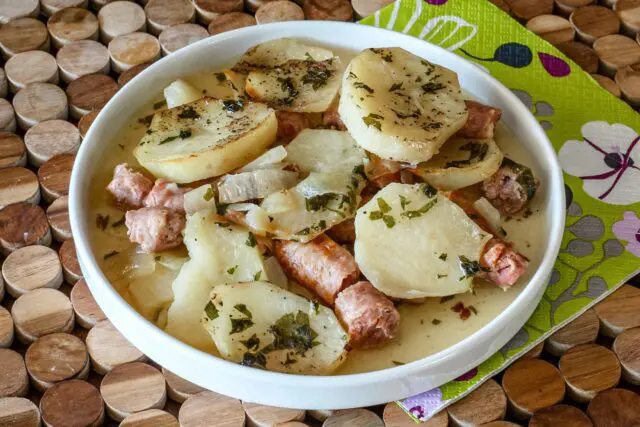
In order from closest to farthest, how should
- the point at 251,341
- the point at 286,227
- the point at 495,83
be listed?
1. the point at 251,341
2. the point at 286,227
3. the point at 495,83

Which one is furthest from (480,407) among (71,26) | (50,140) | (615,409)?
(71,26)

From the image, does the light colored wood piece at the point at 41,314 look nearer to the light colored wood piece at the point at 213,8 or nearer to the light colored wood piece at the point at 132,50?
the light colored wood piece at the point at 132,50

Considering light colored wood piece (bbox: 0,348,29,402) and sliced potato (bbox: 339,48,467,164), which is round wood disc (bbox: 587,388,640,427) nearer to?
sliced potato (bbox: 339,48,467,164)

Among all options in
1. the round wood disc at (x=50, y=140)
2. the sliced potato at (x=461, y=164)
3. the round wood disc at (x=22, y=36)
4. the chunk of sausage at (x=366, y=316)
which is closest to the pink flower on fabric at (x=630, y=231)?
the sliced potato at (x=461, y=164)

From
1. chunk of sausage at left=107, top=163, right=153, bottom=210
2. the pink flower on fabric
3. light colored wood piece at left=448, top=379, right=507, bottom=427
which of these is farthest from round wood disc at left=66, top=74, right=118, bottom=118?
the pink flower on fabric

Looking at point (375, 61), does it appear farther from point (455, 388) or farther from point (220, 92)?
point (455, 388)

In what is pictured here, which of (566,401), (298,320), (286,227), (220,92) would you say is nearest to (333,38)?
(220,92)
